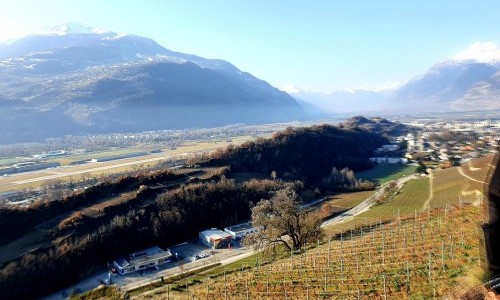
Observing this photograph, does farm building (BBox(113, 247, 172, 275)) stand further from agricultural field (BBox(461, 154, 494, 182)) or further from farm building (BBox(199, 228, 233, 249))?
agricultural field (BBox(461, 154, 494, 182))

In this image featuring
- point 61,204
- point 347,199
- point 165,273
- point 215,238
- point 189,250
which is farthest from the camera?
point 347,199

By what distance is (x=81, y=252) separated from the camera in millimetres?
37625

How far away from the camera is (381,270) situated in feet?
53.8

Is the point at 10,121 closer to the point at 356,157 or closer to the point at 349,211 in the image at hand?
the point at 356,157

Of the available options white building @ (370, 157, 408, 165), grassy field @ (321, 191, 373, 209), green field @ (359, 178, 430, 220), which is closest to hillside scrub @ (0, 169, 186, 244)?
grassy field @ (321, 191, 373, 209)

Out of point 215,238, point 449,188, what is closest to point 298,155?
point 449,188

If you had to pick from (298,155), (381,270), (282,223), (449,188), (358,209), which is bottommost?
(358,209)

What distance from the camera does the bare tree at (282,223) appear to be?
2983 cm

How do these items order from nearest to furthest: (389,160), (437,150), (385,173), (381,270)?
1. (381,270)
2. (385,173)
3. (389,160)
4. (437,150)

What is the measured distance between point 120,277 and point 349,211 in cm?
3009

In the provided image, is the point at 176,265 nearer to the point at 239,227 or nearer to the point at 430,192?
the point at 239,227

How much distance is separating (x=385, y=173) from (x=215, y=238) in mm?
46254

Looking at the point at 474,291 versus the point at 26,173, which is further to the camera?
the point at 26,173

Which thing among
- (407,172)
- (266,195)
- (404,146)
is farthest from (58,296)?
(404,146)
